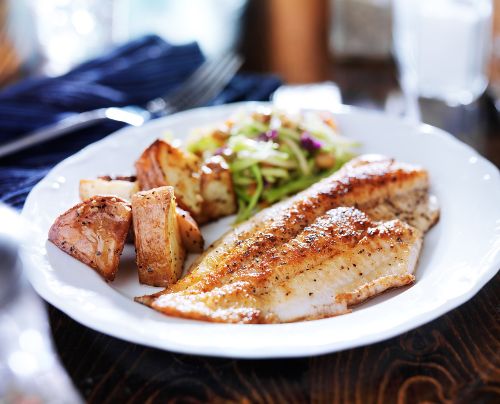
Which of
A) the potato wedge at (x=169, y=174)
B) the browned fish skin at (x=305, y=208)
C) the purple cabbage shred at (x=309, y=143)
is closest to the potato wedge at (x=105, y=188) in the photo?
the potato wedge at (x=169, y=174)

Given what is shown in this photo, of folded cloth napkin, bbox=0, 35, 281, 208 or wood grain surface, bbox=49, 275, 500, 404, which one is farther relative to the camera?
folded cloth napkin, bbox=0, 35, 281, 208

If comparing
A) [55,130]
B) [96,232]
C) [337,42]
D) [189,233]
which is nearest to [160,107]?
[55,130]

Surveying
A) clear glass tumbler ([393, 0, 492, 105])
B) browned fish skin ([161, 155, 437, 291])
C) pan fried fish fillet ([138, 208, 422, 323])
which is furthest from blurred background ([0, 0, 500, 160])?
pan fried fish fillet ([138, 208, 422, 323])

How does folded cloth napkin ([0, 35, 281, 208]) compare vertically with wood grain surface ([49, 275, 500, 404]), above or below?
above

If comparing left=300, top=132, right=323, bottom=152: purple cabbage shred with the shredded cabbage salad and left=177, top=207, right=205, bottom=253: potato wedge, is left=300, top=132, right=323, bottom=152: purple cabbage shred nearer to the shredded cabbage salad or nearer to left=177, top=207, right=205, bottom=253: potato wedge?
the shredded cabbage salad

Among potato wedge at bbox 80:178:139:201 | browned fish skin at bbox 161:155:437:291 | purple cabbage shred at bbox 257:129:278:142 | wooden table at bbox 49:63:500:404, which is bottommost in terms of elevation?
wooden table at bbox 49:63:500:404

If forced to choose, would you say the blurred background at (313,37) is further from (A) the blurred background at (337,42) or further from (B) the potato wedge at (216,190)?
(B) the potato wedge at (216,190)

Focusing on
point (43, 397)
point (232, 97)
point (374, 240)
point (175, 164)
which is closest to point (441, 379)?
point (374, 240)

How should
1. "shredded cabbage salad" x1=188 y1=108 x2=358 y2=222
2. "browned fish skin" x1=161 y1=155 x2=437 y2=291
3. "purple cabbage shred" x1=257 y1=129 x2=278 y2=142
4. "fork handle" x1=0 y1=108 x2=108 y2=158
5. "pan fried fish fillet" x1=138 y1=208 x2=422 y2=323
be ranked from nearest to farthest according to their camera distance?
"pan fried fish fillet" x1=138 y1=208 x2=422 y2=323 < "browned fish skin" x1=161 y1=155 x2=437 y2=291 < "shredded cabbage salad" x1=188 y1=108 x2=358 y2=222 < "purple cabbage shred" x1=257 y1=129 x2=278 y2=142 < "fork handle" x1=0 y1=108 x2=108 y2=158
